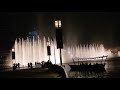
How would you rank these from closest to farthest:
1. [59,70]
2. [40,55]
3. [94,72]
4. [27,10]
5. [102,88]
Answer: [102,88] → [27,10] → [59,70] → [94,72] → [40,55]

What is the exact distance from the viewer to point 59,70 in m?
11.8

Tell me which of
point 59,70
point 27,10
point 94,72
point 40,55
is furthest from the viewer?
point 40,55

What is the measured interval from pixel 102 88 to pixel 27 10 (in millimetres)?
4134

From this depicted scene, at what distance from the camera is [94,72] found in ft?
52.2

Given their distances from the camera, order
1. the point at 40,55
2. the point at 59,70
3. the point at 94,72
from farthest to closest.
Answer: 1. the point at 40,55
2. the point at 94,72
3. the point at 59,70

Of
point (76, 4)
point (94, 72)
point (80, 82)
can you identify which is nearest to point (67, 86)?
point (80, 82)

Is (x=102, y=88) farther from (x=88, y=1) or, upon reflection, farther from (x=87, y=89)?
(x=88, y=1)

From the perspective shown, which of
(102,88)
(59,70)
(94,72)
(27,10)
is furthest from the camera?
(94,72)

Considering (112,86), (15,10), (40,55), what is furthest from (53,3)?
(40,55)

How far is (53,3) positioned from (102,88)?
369 cm

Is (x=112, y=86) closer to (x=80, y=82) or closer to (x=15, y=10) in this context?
(x=80, y=82)

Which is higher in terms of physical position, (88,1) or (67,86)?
(88,1)

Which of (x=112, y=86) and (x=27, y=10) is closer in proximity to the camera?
(x=112, y=86)

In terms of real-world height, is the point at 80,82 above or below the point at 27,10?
below
